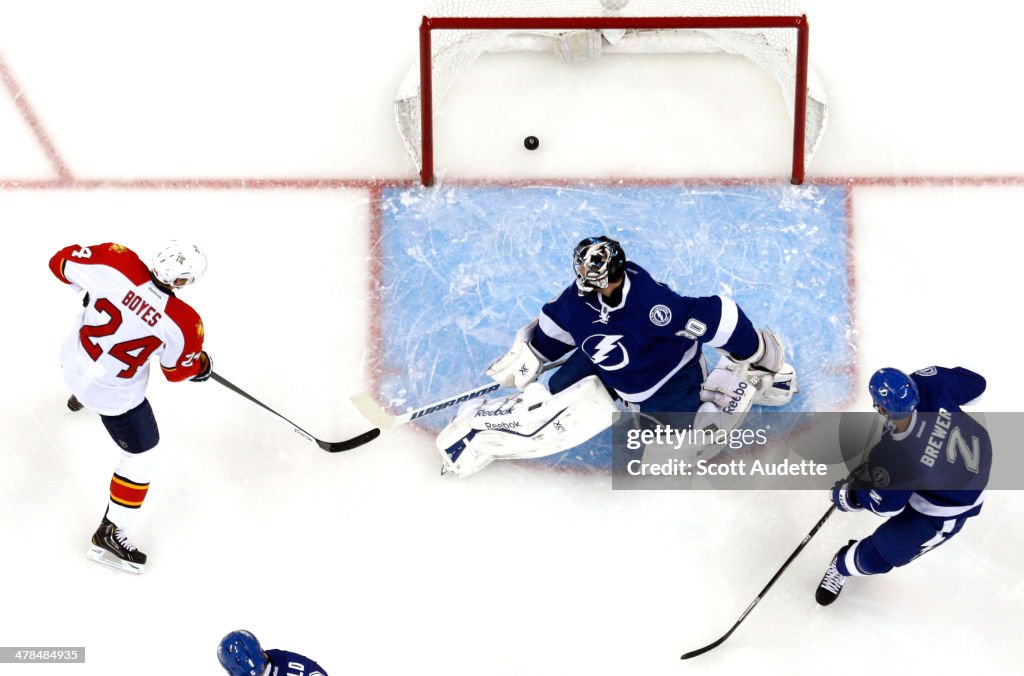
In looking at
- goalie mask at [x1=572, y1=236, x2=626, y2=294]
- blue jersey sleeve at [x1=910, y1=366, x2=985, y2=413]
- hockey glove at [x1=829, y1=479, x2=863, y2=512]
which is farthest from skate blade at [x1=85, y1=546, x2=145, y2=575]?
blue jersey sleeve at [x1=910, y1=366, x2=985, y2=413]

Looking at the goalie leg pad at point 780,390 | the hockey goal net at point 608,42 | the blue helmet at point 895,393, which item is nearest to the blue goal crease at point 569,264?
the goalie leg pad at point 780,390

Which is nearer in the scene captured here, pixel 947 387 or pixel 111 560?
pixel 947 387

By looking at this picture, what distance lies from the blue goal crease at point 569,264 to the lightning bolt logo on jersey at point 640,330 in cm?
52

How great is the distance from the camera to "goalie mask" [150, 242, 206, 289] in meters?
3.93

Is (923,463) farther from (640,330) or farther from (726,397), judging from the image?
(640,330)

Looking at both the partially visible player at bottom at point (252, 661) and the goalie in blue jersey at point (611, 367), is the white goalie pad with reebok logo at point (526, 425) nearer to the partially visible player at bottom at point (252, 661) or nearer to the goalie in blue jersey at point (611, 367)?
the goalie in blue jersey at point (611, 367)

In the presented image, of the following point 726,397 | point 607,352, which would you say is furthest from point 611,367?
point 726,397

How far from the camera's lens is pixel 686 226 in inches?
192

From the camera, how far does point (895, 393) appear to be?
380cm

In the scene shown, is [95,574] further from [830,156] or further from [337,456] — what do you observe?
[830,156]

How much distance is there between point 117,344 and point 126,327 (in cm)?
6

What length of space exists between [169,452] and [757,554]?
195cm

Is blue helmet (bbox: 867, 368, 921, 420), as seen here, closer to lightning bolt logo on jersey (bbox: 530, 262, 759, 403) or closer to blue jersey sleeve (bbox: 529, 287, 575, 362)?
lightning bolt logo on jersey (bbox: 530, 262, 759, 403)

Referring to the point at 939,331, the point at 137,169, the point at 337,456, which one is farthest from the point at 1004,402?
the point at 137,169
